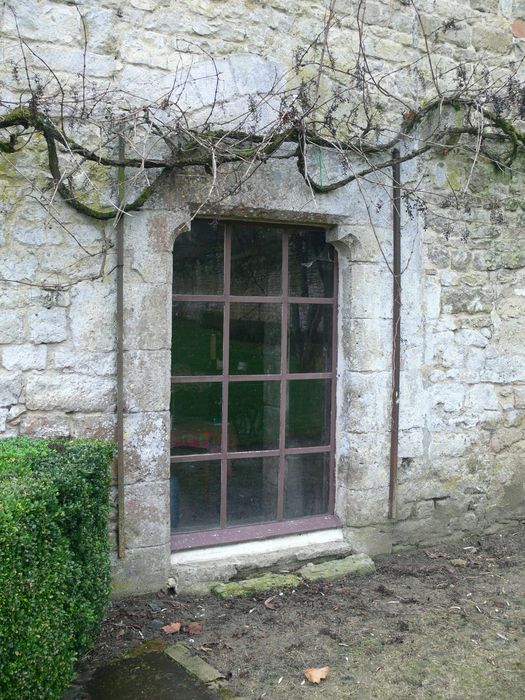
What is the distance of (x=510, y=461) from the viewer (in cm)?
491

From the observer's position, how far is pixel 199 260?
13.4 feet

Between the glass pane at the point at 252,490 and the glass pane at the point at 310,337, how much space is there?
639mm

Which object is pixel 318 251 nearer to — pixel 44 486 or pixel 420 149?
pixel 420 149

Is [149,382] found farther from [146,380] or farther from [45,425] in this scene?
[45,425]

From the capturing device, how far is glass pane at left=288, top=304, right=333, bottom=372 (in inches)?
173

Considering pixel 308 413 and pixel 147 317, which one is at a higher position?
pixel 147 317

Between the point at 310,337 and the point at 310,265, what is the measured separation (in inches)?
18.0

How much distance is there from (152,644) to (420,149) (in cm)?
316

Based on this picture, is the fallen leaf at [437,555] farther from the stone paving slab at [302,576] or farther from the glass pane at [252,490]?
Result: the glass pane at [252,490]

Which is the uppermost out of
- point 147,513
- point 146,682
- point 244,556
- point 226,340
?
point 226,340

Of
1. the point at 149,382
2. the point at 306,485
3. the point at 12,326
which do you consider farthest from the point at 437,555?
the point at 12,326

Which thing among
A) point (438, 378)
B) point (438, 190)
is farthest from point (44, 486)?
point (438, 190)

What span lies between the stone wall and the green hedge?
53 centimetres

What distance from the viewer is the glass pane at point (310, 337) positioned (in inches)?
173
